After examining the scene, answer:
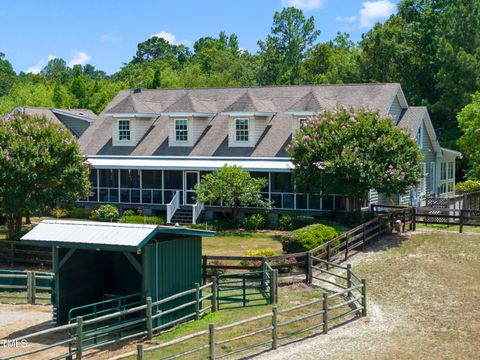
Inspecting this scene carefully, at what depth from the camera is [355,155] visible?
31.0 m

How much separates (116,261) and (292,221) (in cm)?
1535

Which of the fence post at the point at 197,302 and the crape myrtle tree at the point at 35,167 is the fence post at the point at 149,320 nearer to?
the fence post at the point at 197,302

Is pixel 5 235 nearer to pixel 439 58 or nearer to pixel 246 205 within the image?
pixel 246 205

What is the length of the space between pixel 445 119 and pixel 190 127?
26285 millimetres

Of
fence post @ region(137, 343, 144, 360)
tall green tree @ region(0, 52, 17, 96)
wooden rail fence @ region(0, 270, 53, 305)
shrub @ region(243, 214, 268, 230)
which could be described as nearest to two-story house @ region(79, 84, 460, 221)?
shrub @ region(243, 214, 268, 230)

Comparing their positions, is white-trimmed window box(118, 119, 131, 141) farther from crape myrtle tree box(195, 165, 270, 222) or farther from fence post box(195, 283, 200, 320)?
fence post box(195, 283, 200, 320)

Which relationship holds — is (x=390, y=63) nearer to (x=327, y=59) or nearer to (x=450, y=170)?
(x=450, y=170)

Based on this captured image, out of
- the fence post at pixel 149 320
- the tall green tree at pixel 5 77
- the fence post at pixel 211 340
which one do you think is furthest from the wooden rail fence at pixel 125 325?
the tall green tree at pixel 5 77

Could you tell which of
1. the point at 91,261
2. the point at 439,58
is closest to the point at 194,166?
the point at 91,261

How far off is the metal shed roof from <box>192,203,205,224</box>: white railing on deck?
59.0 ft

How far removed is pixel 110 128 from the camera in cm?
4556

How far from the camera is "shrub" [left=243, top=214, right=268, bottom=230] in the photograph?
117 feet

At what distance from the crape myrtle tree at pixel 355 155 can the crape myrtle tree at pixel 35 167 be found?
33.5 ft

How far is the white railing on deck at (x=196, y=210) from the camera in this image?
37.7 metres
